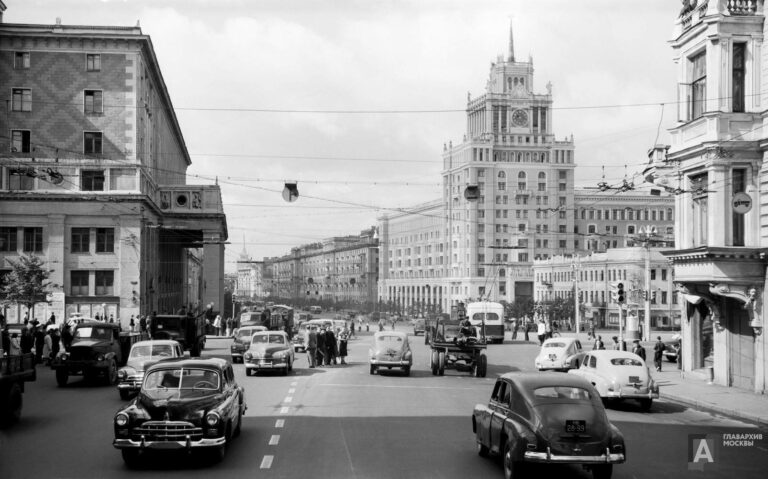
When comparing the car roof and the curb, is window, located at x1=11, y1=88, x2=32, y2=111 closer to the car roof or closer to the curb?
the curb

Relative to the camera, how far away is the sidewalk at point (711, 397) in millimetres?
23281

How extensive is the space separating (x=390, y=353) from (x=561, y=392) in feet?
64.7

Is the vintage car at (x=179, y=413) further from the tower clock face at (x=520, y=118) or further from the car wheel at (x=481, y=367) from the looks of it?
the tower clock face at (x=520, y=118)

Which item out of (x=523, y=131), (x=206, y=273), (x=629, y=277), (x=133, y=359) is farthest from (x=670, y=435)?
(x=523, y=131)

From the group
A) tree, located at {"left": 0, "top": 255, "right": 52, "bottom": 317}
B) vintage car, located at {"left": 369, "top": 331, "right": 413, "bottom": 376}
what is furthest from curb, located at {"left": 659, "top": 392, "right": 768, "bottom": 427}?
tree, located at {"left": 0, "top": 255, "right": 52, "bottom": 317}

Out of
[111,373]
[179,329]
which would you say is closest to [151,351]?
[111,373]

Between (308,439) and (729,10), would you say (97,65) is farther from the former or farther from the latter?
(308,439)

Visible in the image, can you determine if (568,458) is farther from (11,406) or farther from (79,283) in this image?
(79,283)

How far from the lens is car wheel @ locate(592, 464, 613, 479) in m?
12.9

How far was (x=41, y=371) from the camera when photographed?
3428 centimetres

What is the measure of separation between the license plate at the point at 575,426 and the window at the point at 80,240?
50480 mm

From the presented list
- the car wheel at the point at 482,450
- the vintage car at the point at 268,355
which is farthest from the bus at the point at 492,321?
the car wheel at the point at 482,450

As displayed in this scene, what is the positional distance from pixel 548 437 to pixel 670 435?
7861 millimetres

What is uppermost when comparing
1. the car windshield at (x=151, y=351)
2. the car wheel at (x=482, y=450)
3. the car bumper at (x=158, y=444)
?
the car windshield at (x=151, y=351)
